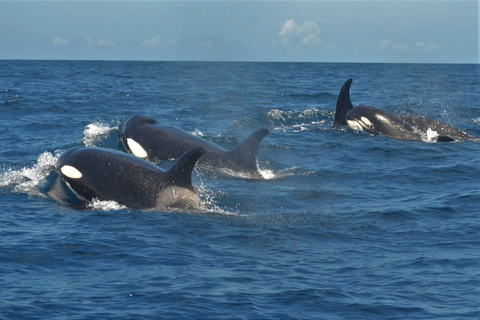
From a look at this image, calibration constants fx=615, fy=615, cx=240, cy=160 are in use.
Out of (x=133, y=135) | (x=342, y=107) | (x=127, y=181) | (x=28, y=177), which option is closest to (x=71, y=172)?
(x=127, y=181)

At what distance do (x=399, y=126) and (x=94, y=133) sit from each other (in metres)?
10.1

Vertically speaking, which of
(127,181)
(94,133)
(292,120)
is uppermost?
(292,120)

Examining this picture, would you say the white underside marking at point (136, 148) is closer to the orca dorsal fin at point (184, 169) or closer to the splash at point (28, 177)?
the splash at point (28, 177)

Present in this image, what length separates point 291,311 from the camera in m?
7.17

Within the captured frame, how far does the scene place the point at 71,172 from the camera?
1170cm

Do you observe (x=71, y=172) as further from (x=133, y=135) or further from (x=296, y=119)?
(x=296, y=119)

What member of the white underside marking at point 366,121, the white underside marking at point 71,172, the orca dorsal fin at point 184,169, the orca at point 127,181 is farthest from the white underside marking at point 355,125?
the white underside marking at point 71,172

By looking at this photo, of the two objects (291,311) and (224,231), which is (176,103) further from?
(291,311)

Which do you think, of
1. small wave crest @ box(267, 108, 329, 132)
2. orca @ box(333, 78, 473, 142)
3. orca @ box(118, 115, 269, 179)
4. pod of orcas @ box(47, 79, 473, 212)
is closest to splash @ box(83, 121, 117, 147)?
orca @ box(118, 115, 269, 179)

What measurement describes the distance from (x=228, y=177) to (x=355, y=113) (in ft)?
29.6

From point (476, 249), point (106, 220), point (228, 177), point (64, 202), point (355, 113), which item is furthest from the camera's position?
point (355, 113)

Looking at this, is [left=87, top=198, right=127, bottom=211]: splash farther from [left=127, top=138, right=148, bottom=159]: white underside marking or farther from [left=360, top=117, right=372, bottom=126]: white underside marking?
[left=360, top=117, right=372, bottom=126]: white underside marking

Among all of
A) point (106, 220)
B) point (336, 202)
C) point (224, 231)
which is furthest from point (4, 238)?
point (336, 202)

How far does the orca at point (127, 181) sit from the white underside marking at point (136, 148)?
10.1 ft
